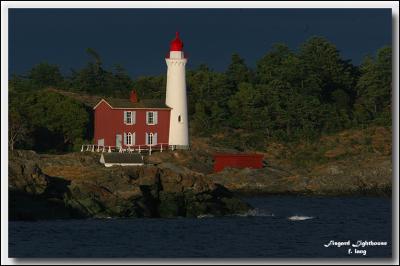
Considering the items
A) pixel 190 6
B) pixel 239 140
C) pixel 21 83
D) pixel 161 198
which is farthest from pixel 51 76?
pixel 190 6

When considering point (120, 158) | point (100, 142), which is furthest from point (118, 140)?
point (120, 158)

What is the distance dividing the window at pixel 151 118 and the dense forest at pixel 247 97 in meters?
3.66

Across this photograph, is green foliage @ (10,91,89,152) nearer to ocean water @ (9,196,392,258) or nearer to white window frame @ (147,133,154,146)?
white window frame @ (147,133,154,146)

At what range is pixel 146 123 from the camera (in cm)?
7006

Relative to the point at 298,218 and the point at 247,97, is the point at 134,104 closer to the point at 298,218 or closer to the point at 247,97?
the point at 247,97

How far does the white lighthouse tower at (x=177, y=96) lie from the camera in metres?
67.9

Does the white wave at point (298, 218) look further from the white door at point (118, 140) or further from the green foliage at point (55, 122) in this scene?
the green foliage at point (55, 122)

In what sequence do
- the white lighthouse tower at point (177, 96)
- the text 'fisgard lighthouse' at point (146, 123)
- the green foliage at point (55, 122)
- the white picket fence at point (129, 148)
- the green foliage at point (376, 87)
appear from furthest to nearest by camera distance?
the green foliage at point (376, 87)
the green foliage at point (55, 122)
the text 'fisgard lighthouse' at point (146, 123)
the white lighthouse tower at point (177, 96)
the white picket fence at point (129, 148)

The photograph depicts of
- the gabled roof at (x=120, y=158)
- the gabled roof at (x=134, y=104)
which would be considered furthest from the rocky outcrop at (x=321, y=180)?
the gabled roof at (x=134, y=104)

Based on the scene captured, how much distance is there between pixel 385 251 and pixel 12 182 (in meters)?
14.8

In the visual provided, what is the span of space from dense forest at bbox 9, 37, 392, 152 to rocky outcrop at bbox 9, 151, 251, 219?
65.7 feet

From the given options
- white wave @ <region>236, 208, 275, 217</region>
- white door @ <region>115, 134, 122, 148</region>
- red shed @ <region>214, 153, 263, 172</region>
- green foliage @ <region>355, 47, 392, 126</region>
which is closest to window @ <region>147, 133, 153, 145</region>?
white door @ <region>115, 134, 122, 148</region>

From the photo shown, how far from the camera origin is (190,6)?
33.2 metres

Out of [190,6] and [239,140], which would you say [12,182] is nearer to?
[190,6]
